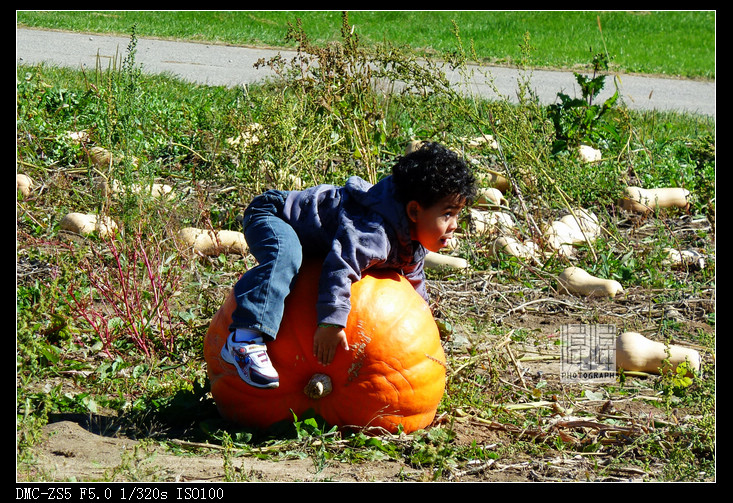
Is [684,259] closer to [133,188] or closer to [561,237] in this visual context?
[561,237]

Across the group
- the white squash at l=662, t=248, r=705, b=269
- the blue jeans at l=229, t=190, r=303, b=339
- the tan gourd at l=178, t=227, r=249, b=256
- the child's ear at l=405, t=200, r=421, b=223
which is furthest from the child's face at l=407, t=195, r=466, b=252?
the white squash at l=662, t=248, r=705, b=269

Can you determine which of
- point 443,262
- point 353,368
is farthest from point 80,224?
point 353,368

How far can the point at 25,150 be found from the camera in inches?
262

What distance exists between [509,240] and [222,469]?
11.0 feet

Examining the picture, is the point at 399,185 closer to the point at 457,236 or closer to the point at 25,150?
the point at 457,236

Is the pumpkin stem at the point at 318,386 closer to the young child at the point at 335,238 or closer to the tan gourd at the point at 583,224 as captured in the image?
the young child at the point at 335,238

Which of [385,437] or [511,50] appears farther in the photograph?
[511,50]

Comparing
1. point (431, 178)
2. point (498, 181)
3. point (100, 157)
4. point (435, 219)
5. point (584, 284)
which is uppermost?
point (100, 157)

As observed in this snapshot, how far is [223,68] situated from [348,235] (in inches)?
349

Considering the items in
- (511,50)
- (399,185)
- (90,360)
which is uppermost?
(511,50)

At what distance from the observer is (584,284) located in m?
5.52

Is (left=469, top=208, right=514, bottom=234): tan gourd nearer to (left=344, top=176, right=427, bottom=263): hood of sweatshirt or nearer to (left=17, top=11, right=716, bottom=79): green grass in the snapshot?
(left=344, top=176, right=427, bottom=263): hood of sweatshirt

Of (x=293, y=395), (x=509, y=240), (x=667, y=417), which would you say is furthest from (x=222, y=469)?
(x=509, y=240)

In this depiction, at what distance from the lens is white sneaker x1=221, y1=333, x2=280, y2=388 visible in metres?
3.38
